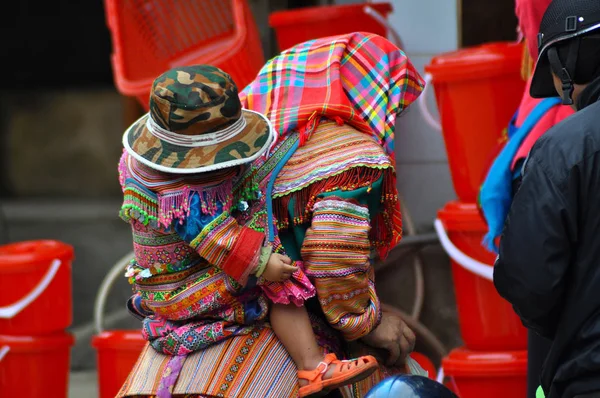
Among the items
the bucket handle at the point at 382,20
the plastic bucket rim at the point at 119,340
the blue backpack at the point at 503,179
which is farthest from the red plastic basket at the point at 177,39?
the blue backpack at the point at 503,179

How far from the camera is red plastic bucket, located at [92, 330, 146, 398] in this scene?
4.10 meters

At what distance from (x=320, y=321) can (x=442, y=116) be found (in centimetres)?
161

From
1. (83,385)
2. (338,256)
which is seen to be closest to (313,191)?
(338,256)

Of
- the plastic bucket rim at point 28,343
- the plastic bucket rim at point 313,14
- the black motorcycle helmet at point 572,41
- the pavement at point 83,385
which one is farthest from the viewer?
the pavement at point 83,385

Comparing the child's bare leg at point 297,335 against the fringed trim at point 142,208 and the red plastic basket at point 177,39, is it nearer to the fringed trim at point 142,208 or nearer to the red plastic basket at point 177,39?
the fringed trim at point 142,208

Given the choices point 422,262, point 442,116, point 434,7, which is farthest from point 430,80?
point 422,262

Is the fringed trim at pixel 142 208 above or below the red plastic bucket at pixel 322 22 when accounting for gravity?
above

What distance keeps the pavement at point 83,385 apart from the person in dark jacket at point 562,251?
10.8 feet

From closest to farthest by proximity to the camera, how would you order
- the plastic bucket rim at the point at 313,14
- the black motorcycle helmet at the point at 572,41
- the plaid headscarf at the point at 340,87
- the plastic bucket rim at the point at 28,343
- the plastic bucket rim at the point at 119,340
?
1. the black motorcycle helmet at the point at 572,41
2. the plaid headscarf at the point at 340,87
3. the plastic bucket rim at the point at 119,340
4. the plastic bucket rim at the point at 28,343
5. the plastic bucket rim at the point at 313,14

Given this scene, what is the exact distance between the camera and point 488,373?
3.91 meters

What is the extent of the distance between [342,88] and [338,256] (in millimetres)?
478

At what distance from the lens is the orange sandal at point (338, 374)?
2.43 m

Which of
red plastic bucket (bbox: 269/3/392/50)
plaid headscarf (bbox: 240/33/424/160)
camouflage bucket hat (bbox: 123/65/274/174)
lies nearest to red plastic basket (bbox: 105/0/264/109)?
red plastic bucket (bbox: 269/3/392/50)

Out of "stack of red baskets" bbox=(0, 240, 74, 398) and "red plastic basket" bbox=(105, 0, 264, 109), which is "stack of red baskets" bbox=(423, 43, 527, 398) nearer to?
"red plastic basket" bbox=(105, 0, 264, 109)
